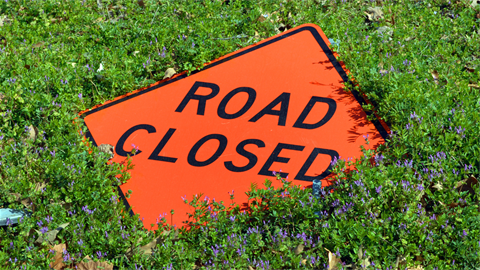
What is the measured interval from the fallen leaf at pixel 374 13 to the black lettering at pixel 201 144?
9.83 feet

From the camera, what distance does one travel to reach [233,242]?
11.8ft

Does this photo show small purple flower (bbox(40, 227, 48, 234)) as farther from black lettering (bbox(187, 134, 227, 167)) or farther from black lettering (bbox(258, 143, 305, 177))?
black lettering (bbox(258, 143, 305, 177))

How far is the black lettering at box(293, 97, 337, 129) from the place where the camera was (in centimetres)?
445

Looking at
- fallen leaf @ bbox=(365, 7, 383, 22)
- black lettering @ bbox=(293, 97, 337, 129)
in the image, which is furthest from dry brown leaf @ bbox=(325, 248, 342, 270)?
fallen leaf @ bbox=(365, 7, 383, 22)

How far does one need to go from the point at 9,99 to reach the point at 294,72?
299cm

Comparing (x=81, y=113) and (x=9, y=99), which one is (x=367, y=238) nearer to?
(x=81, y=113)

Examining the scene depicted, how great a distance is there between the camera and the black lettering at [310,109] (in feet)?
14.6

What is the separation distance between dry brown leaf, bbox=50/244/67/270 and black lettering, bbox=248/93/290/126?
2.00 metres

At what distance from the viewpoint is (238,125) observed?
15.0 ft

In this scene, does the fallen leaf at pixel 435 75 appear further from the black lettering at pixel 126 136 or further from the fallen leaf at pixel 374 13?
the black lettering at pixel 126 136

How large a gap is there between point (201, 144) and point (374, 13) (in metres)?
3.27

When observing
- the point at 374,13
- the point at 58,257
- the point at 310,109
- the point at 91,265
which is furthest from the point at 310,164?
the point at 374,13

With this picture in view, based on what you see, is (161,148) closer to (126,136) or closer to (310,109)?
(126,136)

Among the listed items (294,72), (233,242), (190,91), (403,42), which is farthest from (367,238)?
(403,42)
